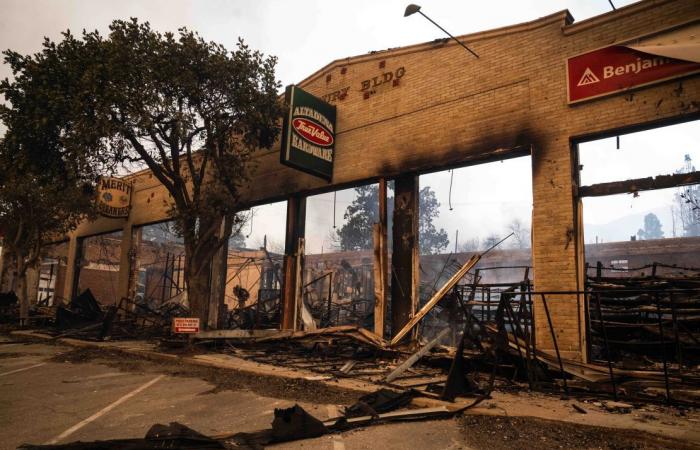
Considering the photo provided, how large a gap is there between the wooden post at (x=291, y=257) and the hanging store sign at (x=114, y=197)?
468 inches

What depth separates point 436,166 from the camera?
10.6 meters

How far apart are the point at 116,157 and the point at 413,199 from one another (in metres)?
9.14

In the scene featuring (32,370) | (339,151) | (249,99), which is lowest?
(32,370)

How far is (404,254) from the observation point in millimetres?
11148

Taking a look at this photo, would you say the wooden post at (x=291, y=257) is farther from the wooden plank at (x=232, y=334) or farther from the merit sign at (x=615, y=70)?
the merit sign at (x=615, y=70)

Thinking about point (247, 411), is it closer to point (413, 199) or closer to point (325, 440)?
point (325, 440)

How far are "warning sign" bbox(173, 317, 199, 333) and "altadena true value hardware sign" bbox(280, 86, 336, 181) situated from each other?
192 inches

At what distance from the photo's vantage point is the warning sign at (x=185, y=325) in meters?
10.6

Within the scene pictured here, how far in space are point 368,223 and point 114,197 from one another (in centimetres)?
2785

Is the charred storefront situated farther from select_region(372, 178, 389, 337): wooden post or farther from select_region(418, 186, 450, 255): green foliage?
select_region(418, 186, 450, 255): green foliage

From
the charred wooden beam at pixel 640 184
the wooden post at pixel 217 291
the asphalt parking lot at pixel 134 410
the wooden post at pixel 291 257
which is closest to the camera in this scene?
the asphalt parking lot at pixel 134 410

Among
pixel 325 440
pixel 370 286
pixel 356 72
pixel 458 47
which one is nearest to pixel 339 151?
pixel 356 72

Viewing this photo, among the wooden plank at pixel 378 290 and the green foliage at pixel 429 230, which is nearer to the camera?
the wooden plank at pixel 378 290

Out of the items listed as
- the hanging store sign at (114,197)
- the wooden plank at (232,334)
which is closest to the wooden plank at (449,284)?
the wooden plank at (232,334)
